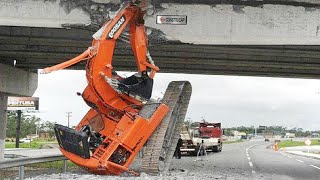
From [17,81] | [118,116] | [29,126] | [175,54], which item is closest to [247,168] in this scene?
[175,54]

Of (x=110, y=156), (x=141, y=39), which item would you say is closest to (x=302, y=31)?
(x=141, y=39)

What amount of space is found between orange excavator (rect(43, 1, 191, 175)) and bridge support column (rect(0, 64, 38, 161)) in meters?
10.1

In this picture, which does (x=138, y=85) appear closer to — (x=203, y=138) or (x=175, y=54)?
(x=175, y=54)

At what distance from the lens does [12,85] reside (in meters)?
23.0

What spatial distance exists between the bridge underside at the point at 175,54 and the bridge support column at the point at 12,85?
1.63 feet

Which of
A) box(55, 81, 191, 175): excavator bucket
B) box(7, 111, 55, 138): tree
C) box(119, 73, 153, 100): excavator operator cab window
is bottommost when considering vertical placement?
box(7, 111, 55, 138): tree

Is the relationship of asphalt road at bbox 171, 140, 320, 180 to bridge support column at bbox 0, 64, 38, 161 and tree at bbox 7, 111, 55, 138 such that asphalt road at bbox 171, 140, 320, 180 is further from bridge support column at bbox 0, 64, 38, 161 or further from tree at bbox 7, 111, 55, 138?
tree at bbox 7, 111, 55, 138

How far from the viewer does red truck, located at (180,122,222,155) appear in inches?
1312

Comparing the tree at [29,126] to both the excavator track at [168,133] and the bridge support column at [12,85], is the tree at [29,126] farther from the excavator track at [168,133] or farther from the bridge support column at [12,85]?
the excavator track at [168,133]

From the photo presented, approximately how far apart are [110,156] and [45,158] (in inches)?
114

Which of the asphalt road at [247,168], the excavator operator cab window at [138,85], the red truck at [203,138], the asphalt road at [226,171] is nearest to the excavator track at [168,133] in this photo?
the asphalt road at [226,171]

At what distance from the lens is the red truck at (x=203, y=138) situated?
33312mm

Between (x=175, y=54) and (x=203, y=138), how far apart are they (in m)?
19.3

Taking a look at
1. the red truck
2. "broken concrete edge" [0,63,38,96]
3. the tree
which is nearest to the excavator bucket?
"broken concrete edge" [0,63,38,96]
